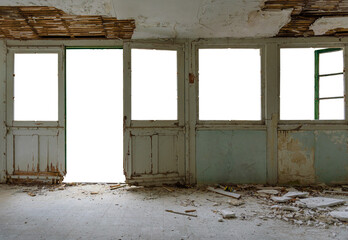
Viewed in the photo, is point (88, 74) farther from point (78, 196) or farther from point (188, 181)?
point (188, 181)

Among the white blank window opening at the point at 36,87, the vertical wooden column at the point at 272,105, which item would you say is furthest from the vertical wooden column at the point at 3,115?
the vertical wooden column at the point at 272,105

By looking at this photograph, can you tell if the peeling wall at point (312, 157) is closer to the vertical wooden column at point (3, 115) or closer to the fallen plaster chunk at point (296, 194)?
the fallen plaster chunk at point (296, 194)

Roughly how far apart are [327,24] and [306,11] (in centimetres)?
55

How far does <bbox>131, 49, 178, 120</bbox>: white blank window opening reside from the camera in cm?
411

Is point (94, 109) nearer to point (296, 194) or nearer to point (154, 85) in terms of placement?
point (154, 85)

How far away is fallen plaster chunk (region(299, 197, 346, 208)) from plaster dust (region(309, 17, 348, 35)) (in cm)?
258

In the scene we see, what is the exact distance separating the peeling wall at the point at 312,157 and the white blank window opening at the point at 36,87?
4.00 meters

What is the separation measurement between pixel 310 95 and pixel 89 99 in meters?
4.05

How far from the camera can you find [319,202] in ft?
10.4

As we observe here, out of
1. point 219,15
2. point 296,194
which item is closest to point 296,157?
point 296,194

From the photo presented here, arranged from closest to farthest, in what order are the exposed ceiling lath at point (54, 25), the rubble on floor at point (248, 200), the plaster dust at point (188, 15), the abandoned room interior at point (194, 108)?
the rubble on floor at point (248, 200)
the plaster dust at point (188, 15)
the exposed ceiling lath at point (54, 25)
the abandoned room interior at point (194, 108)

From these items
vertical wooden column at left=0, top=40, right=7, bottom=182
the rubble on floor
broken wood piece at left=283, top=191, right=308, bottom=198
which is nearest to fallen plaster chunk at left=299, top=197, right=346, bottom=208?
the rubble on floor

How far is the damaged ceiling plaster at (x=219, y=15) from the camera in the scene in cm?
322

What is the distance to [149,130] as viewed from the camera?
4.09m
